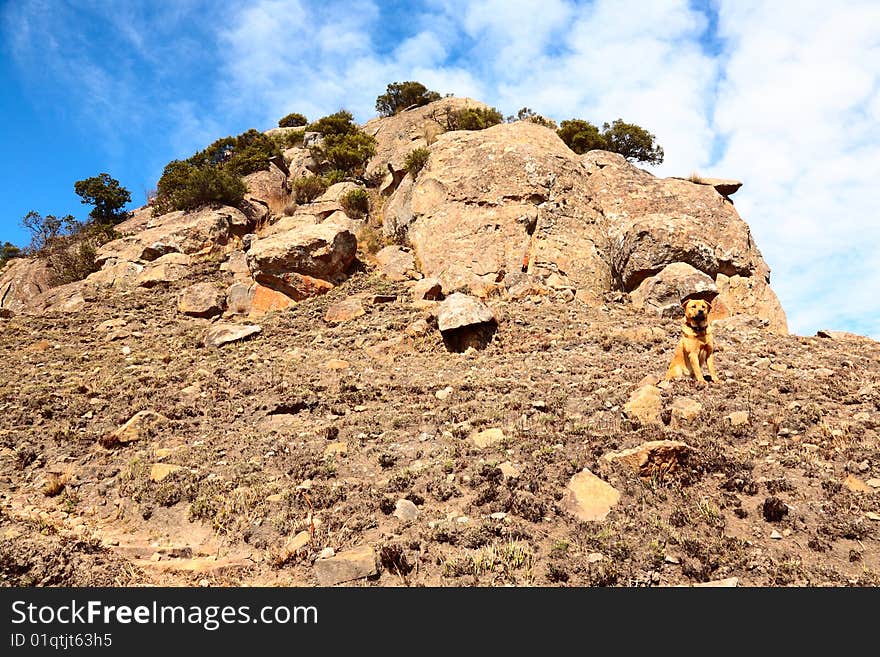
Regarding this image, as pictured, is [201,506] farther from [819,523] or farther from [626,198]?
[626,198]

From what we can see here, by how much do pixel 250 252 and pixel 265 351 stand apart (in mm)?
5051

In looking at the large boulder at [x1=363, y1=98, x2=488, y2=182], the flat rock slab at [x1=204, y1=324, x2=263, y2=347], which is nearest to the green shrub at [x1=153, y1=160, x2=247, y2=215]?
the large boulder at [x1=363, y1=98, x2=488, y2=182]

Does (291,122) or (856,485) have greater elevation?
(291,122)

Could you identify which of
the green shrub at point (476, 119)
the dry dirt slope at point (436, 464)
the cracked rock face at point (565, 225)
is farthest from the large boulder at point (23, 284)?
the green shrub at point (476, 119)

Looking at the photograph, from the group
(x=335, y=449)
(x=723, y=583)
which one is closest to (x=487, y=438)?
(x=335, y=449)

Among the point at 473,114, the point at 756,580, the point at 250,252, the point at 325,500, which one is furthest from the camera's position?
the point at 473,114

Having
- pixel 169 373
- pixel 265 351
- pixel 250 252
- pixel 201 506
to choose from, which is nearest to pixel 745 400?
pixel 201 506

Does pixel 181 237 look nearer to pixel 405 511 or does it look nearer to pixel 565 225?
pixel 565 225

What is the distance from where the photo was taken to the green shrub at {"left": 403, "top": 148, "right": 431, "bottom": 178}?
68.8 ft

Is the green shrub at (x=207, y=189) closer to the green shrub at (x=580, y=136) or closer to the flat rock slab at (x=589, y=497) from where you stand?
the green shrub at (x=580, y=136)

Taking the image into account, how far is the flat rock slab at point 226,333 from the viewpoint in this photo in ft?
47.0

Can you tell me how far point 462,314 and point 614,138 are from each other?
56.5 feet

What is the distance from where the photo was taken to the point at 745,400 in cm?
827

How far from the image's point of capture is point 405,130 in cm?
2923
